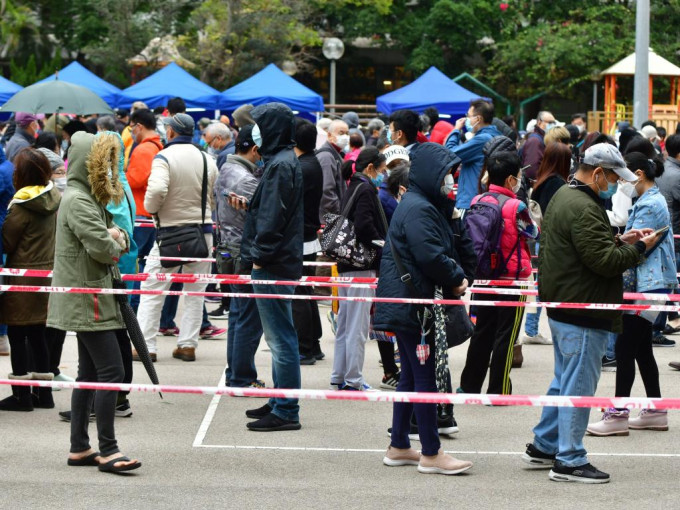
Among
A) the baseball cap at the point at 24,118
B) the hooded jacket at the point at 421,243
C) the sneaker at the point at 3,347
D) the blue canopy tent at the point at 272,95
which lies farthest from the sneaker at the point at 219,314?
the blue canopy tent at the point at 272,95

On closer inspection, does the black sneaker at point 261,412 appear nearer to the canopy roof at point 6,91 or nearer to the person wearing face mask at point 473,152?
the person wearing face mask at point 473,152

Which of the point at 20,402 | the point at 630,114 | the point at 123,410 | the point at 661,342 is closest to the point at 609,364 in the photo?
the point at 661,342

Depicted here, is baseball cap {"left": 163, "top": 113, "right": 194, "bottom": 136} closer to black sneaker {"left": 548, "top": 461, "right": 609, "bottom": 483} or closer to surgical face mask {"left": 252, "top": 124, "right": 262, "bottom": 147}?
surgical face mask {"left": 252, "top": 124, "right": 262, "bottom": 147}

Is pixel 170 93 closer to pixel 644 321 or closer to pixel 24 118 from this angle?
pixel 24 118

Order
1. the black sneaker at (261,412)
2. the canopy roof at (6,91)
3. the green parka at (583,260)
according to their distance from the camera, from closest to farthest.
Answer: the green parka at (583,260) → the black sneaker at (261,412) → the canopy roof at (6,91)

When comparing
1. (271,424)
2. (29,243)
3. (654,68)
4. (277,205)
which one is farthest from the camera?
(654,68)

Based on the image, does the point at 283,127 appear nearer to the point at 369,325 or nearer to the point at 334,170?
the point at 369,325

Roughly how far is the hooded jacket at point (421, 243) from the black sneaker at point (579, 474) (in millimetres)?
1165

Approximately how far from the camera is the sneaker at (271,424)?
24.7 ft

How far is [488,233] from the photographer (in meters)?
7.94

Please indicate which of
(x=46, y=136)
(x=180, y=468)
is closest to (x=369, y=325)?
(x=180, y=468)

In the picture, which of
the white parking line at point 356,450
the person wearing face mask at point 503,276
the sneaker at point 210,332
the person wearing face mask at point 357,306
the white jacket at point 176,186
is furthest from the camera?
the sneaker at point 210,332

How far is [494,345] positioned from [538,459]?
1511mm

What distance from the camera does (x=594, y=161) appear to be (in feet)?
21.0
